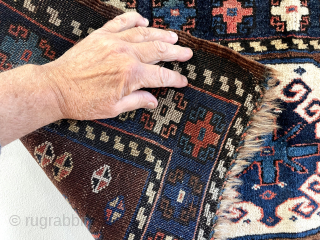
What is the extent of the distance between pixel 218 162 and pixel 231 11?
2.08 feet

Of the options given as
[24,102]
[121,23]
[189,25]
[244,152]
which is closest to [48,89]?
[24,102]

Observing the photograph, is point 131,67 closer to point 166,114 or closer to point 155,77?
point 155,77

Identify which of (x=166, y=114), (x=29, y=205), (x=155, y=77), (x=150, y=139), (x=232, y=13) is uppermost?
(x=232, y=13)

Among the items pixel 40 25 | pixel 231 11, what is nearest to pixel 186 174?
pixel 231 11

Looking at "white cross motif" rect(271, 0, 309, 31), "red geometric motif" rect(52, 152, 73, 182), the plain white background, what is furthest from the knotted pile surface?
the plain white background

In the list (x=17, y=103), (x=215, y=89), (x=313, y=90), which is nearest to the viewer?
(x=17, y=103)

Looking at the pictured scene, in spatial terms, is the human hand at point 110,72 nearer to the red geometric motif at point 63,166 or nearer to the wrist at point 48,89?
the wrist at point 48,89

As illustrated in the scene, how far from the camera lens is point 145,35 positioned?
3.16 ft

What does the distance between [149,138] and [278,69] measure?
616mm

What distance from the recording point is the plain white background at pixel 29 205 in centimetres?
128

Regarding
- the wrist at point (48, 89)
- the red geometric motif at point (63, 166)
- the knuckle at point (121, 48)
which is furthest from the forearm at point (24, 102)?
the knuckle at point (121, 48)

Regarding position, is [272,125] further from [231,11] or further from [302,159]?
[231,11]

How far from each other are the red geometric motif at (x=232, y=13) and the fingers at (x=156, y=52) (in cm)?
29

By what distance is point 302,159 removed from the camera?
1.13m
